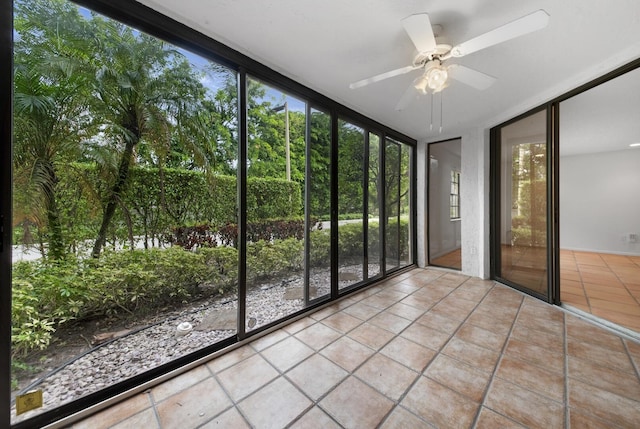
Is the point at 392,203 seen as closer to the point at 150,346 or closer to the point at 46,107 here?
the point at 150,346

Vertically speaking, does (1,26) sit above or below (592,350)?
above

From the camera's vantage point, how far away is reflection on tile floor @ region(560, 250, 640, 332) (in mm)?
2543

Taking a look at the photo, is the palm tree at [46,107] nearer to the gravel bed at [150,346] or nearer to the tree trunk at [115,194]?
the tree trunk at [115,194]

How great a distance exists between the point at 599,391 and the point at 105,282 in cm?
358

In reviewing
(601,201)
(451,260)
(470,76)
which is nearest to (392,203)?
(451,260)

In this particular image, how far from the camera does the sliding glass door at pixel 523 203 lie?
2.95 meters

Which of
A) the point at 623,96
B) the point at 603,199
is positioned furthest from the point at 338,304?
the point at 603,199

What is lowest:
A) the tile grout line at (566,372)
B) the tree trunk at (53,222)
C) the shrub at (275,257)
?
the tile grout line at (566,372)

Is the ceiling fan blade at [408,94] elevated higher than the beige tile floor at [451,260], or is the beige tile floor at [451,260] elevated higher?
the ceiling fan blade at [408,94]

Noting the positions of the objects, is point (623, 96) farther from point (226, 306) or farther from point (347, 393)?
point (226, 306)

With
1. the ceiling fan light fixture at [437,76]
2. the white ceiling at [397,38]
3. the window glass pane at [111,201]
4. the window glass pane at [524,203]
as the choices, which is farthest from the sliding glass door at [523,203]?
the window glass pane at [111,201]

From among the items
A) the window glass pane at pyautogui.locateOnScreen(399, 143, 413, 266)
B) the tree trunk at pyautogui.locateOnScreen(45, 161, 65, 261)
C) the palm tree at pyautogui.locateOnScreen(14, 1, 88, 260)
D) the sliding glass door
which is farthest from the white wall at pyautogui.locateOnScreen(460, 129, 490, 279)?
the tree trunk at pyautogui.locateOnScreen(45, 161, 65, 261)

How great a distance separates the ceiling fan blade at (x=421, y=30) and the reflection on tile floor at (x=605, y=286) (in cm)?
321

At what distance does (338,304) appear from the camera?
2.90 meters
